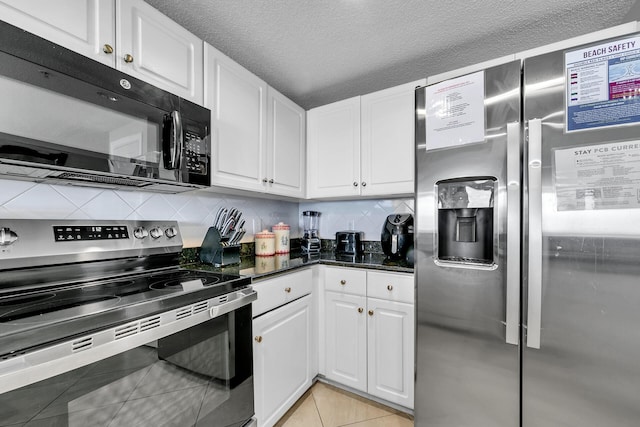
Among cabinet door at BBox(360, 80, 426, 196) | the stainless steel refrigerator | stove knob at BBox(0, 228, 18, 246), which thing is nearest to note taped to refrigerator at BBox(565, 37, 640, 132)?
the stainless steel refrigerator

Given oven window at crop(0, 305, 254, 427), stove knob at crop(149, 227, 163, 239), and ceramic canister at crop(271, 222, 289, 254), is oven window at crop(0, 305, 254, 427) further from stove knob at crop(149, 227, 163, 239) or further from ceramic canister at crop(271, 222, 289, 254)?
Result: ceramic canister at crop(271, 222, 289, 254)

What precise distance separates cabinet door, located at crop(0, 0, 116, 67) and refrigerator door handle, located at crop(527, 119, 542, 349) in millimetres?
1690

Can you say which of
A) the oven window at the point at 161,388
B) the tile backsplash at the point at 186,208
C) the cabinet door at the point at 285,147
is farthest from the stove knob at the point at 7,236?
the cabinet door at the point at 285,147

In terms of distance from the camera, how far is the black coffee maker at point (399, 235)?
1.84 meters

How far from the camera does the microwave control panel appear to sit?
1260 millimetres

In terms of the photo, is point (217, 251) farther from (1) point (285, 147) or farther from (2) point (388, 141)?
(2) point (388, 141)

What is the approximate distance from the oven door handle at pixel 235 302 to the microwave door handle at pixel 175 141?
616mm

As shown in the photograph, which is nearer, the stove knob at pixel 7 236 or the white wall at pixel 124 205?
the stove knob at pixel 7 236

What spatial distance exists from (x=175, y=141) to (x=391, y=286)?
1373mm

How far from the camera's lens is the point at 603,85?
953 mm

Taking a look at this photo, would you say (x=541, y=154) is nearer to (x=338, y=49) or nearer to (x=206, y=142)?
(x=338, y=49)

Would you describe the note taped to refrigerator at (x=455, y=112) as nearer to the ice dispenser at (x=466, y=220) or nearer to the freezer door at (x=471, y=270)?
the freezer door at (x=471, y=270)

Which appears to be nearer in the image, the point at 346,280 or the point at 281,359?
the point at 281,359

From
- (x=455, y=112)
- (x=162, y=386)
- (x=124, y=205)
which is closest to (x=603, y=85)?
(x=455, y=112)
